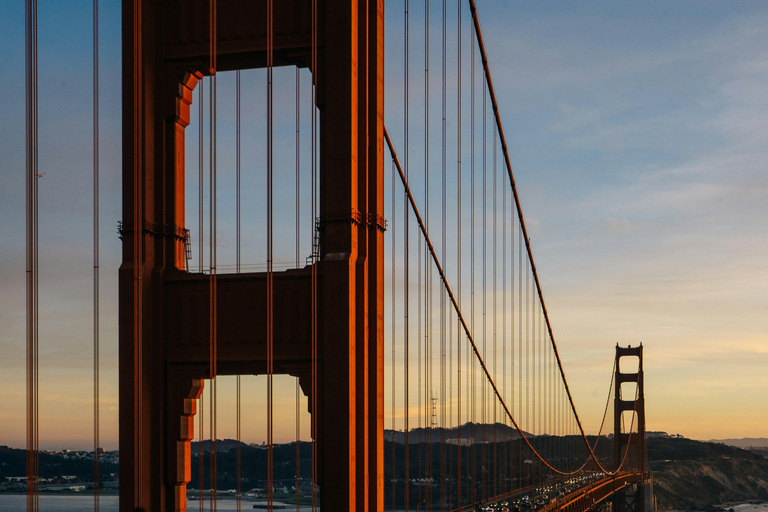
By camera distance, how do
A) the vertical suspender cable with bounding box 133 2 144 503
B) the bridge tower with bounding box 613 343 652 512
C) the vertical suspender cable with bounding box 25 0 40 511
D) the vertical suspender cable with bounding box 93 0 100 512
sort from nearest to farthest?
the vertical suspender cable with bounding box 25 0 40 511, the vertical suspender cable with bounding box 93 0 100 512, the vertical suspender cable with bounding box 133 2 144 503, the bridge tower with bounding box 613 343 652 512

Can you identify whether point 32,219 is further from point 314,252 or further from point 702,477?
point 702,477

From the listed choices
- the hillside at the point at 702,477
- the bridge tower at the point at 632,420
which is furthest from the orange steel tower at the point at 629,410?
the hillside at the point at 702,477

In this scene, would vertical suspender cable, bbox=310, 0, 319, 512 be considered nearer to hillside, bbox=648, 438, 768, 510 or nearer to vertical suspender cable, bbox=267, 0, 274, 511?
vertical suspender cable, bbox=267, 0, 274, 511

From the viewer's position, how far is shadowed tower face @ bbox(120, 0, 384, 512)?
12.6 meters

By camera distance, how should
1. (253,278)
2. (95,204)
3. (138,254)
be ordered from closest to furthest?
(95,204) < (138,254) < (253,278)

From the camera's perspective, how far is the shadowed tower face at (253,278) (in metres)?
12.6

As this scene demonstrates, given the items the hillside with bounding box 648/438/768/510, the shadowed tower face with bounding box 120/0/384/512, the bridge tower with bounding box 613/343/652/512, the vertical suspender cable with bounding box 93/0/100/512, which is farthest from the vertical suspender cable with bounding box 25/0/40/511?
the hillside with bounding box 648/438/768/510

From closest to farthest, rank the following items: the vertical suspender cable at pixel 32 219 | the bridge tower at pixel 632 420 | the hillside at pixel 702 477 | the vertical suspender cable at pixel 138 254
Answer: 1. the vertical suspender cable at pixel 32 219
2. the vertical suspender cable at pixel 138 254
3. the bridge tower at pixel 632 420
4. the hillside at pixel 702 477

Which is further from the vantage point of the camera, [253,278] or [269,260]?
[253,278]

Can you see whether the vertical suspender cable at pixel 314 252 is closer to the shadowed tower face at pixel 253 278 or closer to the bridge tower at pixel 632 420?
the shadowed tower face at pixel 253 278

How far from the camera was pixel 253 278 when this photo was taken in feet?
43.1

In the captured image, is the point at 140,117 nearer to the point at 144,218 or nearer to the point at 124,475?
the point at 144,218

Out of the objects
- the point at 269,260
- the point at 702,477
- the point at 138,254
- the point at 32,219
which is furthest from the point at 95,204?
the point at 702,477

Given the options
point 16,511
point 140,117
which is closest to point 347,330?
point 140,117
